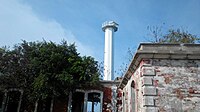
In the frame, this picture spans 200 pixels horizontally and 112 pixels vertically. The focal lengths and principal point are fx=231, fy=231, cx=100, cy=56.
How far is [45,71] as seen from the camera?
17812 mm

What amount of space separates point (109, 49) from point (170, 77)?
21.0m

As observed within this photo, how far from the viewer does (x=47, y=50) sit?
18.5m

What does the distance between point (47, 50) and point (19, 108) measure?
537 centimetres

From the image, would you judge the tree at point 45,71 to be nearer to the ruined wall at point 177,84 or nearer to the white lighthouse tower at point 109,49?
the white lighthouse tower at point 109,49

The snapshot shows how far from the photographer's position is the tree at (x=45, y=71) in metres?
17.4

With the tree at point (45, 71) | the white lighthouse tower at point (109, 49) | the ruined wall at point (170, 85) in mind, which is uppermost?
the white lighthouse tower at point (109, 49)

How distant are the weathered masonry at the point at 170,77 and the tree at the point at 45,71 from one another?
32.7 ft

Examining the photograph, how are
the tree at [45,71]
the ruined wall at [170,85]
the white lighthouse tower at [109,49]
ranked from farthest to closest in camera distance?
the white lighthouse tower at [109,49], the tree at [45,71], the ruined wall at [170,85]

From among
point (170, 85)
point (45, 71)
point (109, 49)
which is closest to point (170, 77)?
point (170, 85)

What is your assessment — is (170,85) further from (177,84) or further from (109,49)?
(109,49)

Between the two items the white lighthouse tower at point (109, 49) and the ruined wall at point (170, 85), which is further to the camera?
the white lighthouse tower at point (109, 49)

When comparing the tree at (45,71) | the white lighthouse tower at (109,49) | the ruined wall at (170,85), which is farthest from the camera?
the white lighthouse tower at (109,49)

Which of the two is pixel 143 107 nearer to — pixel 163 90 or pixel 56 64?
pixel 163 90

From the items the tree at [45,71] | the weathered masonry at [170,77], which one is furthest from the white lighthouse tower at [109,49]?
the weathered masonry at [170,77]
